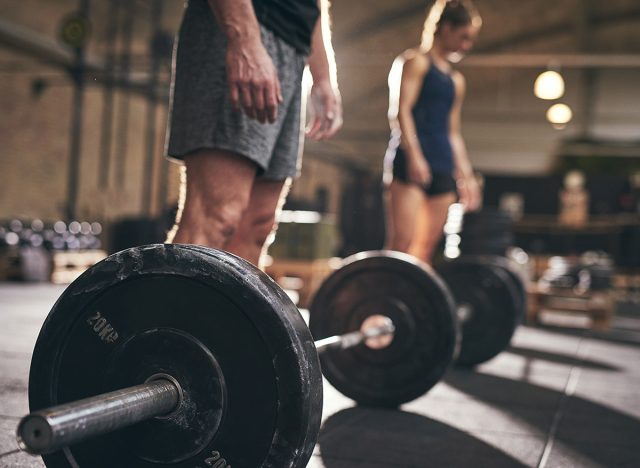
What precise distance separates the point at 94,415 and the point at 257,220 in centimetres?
68

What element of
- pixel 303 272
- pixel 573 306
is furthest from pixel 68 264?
→ pixel 573 306

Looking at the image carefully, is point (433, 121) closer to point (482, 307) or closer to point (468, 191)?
point (468, 191)

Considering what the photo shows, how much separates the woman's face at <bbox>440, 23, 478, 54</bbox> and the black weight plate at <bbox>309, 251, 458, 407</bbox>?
3.64ft

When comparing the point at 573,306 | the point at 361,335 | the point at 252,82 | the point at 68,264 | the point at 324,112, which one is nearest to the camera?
the point at 252,82

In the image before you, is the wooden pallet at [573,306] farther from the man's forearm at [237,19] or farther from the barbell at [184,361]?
the barbell at [184,361]

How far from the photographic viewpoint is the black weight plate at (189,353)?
0.93 metres

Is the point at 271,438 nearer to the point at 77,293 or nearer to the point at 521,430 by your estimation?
the point at 77,293

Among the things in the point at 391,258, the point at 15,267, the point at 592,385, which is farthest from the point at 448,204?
the point at 15,267

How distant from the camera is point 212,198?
1.23 meters

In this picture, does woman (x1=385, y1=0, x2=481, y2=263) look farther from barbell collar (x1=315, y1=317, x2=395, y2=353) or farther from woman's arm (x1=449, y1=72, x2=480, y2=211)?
barbell collar (x1=315, y1=317, x2=395, y2=353)

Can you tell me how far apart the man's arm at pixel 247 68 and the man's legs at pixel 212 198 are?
0.37 ft

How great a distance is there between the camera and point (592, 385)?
253 cm

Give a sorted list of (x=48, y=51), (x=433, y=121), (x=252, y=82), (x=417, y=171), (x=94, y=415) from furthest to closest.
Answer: (x=48, y=51), (x=433, y=121), (x=417, y=171), (x=252, y=82), (x=94, y=415)

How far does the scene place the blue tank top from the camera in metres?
2.78
